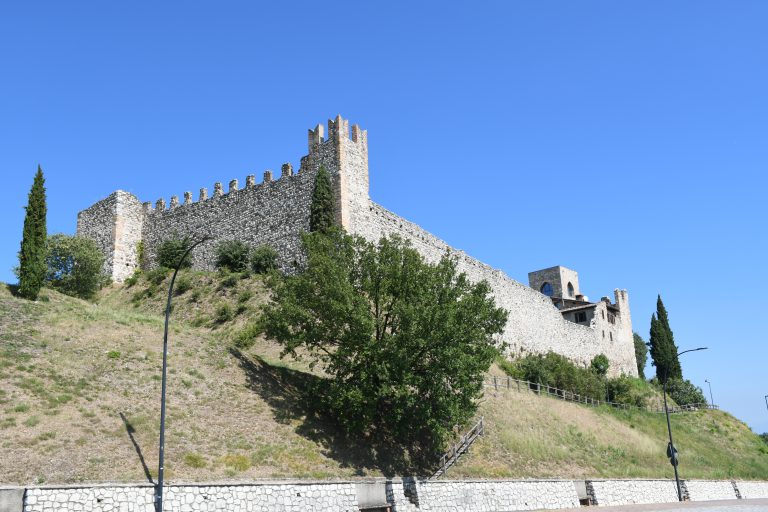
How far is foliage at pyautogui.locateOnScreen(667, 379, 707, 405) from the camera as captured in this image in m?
76.8

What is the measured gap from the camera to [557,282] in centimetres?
10088

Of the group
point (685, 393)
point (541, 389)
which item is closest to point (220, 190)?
point (541, 389)

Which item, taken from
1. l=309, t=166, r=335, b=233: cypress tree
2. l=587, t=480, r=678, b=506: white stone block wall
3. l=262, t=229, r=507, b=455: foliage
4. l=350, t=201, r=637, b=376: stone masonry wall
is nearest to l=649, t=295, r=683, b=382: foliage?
l=350, t=201, r=637, b=376: stone masonry wall

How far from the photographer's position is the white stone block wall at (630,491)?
114ft

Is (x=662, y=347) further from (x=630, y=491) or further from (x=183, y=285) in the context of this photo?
(x=183, y=285)

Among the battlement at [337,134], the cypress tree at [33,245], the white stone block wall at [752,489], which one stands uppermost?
the battlement at [337,134]

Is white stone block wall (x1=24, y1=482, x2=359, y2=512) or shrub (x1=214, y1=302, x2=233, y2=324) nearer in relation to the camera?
Answer: white stone block wall (x1=24, y1=482, x2=359, y2=512)

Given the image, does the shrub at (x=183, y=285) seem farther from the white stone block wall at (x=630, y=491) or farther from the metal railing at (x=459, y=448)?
the white stone block wall at (x=630, y=491)

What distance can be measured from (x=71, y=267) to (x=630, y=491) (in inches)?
1443

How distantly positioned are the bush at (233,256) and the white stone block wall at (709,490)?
29767 mm

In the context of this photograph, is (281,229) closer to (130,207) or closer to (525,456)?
(130,207)

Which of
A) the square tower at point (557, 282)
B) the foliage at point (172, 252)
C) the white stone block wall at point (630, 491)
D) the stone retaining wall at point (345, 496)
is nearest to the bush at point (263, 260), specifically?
the foliage at point (172, 252)

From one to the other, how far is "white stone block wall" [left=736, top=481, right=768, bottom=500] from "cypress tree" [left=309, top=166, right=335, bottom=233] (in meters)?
29.7

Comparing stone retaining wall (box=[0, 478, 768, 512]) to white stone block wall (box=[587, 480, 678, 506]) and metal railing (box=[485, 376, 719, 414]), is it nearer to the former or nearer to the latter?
white stone block wall (box=[587, 480, 678, 506])
